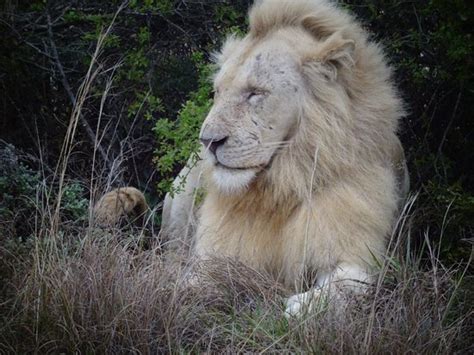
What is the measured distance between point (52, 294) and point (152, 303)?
0.40 m

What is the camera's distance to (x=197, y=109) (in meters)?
5.16

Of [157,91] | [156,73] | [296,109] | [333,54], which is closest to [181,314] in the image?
[296,109]

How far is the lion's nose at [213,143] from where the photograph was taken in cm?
432

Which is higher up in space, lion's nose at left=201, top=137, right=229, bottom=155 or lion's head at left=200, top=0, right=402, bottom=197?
lion's head at left=200, top=0, right=402, bottom=197

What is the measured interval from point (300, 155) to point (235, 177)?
0.32 metres

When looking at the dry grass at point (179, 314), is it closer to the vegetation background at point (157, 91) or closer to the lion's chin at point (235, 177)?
the lion's chin at point (235, 177)

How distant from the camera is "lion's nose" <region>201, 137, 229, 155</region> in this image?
14.2 feet

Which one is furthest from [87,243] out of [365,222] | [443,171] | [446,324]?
[443,171]

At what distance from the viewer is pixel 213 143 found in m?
4.36

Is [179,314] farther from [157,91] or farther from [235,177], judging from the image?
[157,91]

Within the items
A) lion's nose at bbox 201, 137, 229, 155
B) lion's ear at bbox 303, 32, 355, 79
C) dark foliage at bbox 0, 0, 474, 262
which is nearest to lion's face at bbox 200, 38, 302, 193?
lion's nose at bbox 201, 137, 229, 155

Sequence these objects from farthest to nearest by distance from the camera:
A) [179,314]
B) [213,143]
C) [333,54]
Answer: [333,54] < [213,143] < [179,314]

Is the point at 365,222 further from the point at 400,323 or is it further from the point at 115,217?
the point at 115,217

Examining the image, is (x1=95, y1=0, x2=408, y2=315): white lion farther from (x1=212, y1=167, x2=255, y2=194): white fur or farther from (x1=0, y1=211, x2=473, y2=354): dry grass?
(x1=0, y1=211, x2=473, y2=354): dry grass
